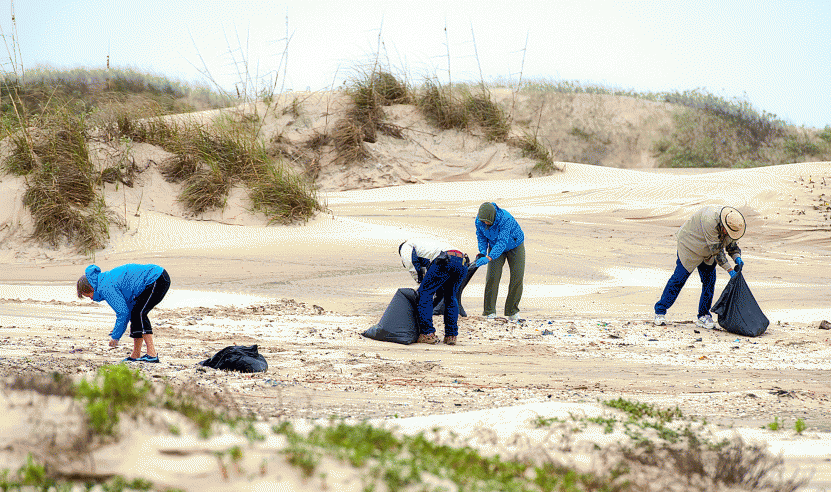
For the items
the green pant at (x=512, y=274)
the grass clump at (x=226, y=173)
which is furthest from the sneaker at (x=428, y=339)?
the grass clump at (x=226, y=173)

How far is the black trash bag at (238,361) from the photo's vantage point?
5.14 meters

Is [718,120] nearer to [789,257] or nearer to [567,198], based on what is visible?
[567,198]

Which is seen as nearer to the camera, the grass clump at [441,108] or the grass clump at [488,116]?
the grass clump at [488,116]

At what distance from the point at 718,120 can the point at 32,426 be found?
29.3 meters

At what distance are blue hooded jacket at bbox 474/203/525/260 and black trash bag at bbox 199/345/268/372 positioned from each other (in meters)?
3.38

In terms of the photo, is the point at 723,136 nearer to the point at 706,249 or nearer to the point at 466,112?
the point at 466,112

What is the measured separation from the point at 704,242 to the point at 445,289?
113 inches

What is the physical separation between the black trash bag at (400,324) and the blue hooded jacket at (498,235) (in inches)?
52.5

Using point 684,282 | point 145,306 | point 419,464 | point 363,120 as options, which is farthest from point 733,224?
point 363,120

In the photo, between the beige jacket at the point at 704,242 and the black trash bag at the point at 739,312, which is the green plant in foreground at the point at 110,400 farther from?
the black trash bag at the point at 739,312

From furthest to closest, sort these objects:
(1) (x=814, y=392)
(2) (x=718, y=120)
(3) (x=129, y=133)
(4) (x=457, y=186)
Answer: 1. (2) (x=718, y=120)
2. (4) (x=457, y=186)
3. (3) (x=129, y=133)
4. (1) (x=814, y=392)

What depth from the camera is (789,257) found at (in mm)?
12953

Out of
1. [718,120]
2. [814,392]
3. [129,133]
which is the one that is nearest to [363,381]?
[814,392]

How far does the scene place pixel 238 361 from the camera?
5.17 meters
